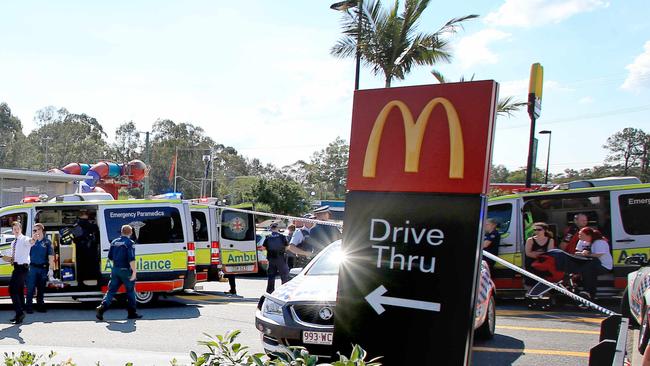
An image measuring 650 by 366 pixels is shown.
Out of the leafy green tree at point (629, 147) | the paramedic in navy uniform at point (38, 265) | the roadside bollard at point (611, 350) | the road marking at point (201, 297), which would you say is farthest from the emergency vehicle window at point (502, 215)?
the leafy green tree at point (629, 147)

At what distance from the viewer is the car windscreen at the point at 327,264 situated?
Result: 6945 millimetres

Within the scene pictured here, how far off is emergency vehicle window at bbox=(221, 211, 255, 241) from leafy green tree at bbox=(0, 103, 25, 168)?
83296mm

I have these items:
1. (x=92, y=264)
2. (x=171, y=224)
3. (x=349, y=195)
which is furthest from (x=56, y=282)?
(x=349, y=195)

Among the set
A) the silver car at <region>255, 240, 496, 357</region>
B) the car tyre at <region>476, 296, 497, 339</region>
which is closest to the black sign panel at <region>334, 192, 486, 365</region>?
the silver car at <region>255, 240, 496, 357</region>

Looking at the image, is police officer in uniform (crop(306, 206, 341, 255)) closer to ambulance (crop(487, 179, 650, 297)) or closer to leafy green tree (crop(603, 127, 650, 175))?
ambulance (crop(487, 179, 650, 297))

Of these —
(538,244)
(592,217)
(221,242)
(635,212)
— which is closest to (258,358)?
(538,244)

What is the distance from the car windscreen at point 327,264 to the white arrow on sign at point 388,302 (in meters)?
4.09

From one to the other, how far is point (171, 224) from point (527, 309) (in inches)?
274

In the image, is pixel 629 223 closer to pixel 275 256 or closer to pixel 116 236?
pixel 275 256

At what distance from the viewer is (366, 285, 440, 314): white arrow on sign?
263 cm

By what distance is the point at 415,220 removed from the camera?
273 cm

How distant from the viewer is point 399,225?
2.76 metres

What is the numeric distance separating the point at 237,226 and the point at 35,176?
22.2 meters

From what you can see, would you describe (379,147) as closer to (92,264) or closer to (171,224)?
(171,224)
